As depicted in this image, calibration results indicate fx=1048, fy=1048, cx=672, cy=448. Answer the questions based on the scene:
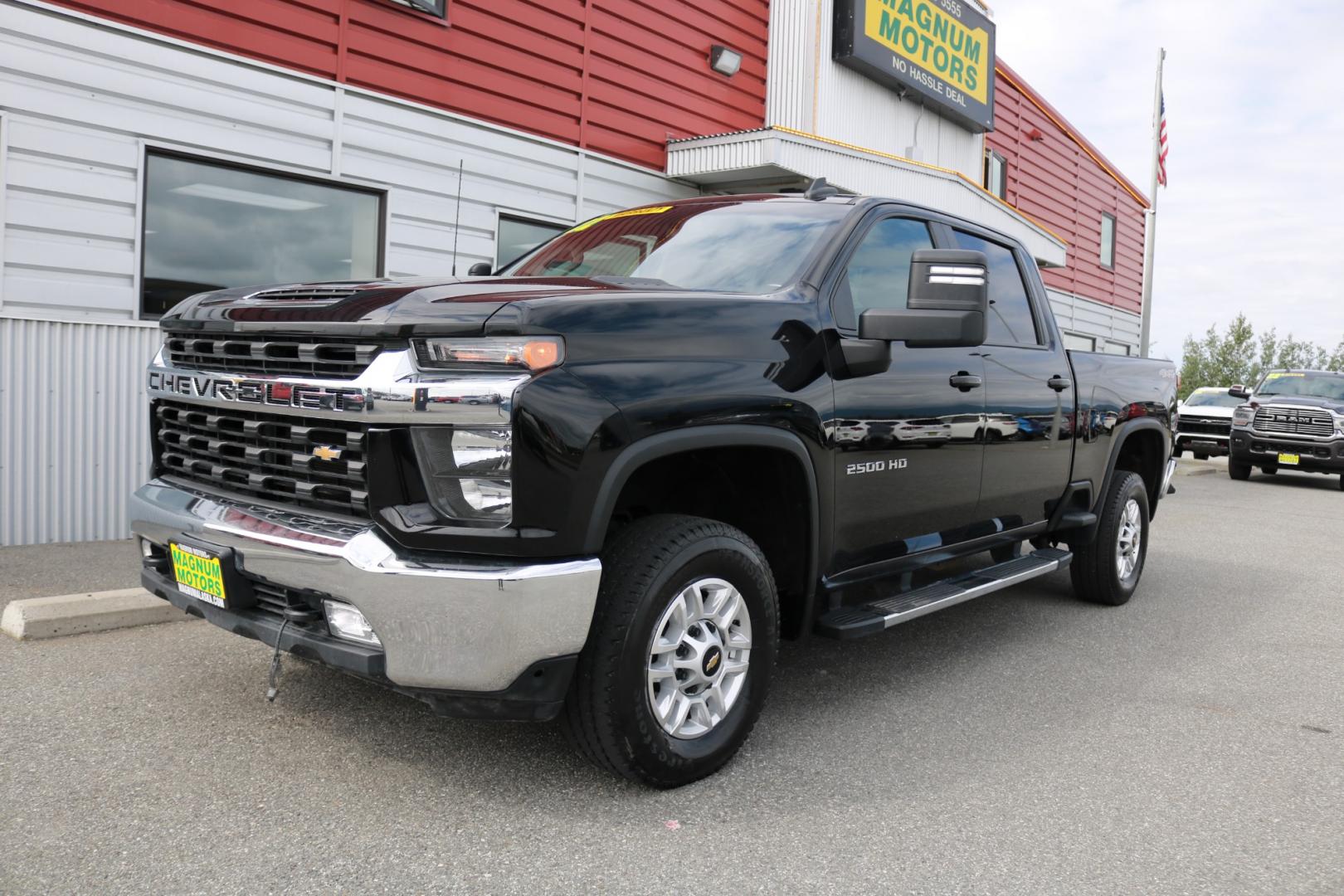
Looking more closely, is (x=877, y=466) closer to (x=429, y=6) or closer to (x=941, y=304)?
(x=941, y=304)

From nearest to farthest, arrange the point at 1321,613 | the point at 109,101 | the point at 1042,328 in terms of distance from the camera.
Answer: the point at 1042,328 < the point at 1321,613 < the point at 109,101

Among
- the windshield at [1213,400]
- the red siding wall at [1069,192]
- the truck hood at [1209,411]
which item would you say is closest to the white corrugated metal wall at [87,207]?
the red siding wall at [1069,192]

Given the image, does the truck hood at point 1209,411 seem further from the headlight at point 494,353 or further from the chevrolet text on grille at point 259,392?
the chevrolet text on grille at point 259,392

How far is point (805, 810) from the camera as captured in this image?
306 centimetres

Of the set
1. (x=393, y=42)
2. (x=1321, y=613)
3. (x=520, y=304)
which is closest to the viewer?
(x=520, y=304)

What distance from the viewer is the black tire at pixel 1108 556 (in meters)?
5.87

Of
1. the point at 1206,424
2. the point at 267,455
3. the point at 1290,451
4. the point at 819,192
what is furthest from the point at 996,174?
the point at 267,455

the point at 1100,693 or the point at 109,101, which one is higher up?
the point at 109,101

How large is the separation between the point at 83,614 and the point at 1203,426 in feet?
60.0

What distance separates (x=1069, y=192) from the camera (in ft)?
73.9

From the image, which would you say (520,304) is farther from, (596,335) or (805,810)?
(805,810)

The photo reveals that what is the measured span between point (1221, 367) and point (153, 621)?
4875 centimetres

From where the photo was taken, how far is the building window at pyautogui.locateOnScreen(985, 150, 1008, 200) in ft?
61.3

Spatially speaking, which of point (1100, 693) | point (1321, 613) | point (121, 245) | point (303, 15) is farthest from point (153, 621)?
point (1321, 613)
